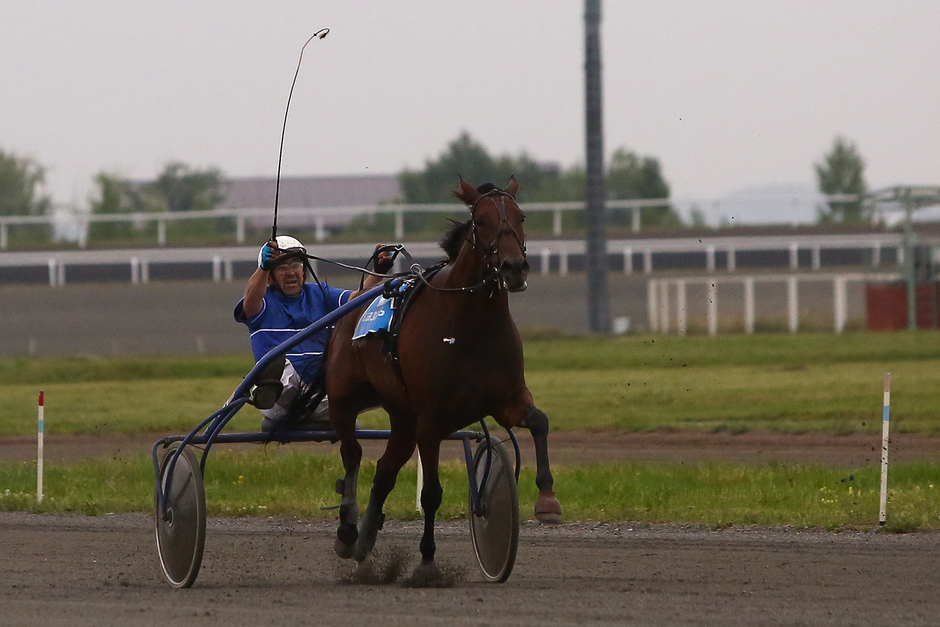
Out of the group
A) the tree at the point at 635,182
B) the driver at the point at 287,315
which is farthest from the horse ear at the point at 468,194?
the tree at the point at 635,182

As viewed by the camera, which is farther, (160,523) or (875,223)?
(875,223)

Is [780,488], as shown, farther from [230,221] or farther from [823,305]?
[230,221]

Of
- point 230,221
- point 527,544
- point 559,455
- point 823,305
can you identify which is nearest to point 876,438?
point 559,455

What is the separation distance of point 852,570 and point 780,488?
3.47m

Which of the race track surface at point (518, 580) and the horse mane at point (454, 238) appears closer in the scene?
the race track surface at point (518, 580)

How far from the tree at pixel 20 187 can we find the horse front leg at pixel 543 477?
45785 millimetres

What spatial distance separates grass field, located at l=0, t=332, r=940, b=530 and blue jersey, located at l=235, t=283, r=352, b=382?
237 centimetres

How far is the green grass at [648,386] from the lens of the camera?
51.6ft

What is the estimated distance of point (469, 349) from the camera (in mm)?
6203

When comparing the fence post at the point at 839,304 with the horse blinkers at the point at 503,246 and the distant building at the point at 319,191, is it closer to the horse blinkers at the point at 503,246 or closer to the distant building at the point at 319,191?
the horse blinkers at the point at 503,246

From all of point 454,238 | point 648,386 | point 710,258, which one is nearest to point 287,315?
point 454,238

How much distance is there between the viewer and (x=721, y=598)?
19.7 feet

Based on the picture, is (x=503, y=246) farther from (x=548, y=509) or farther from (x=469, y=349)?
(x=548, y=509)

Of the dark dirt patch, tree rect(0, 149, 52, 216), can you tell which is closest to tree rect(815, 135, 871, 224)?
tree rect(0, 149, 52, 216)
